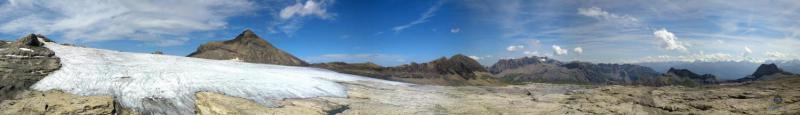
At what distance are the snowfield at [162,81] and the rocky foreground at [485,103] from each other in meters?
1.36

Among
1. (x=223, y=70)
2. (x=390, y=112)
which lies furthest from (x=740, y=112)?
(x=223, y=70)

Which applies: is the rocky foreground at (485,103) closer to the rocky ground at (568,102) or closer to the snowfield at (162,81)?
the rocky ground at (568,102)

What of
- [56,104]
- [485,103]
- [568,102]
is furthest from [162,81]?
[568,102]

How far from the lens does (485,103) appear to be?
135ft

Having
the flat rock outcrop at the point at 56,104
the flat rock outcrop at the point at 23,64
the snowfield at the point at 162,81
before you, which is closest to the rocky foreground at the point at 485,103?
the flat rock outcrop at the point at 56,104

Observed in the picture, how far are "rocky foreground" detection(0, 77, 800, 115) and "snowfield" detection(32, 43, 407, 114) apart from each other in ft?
4.46

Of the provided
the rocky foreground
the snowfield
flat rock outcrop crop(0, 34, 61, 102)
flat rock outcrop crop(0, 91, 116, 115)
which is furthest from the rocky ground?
flat rock outcrop crop(0, 34, 61, 102)

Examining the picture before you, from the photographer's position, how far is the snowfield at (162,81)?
3381 cm

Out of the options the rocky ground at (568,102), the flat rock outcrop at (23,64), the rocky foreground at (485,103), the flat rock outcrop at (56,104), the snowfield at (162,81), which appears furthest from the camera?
the rocky ground at (568,102)

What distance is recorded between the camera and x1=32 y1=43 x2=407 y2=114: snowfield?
1331 inches

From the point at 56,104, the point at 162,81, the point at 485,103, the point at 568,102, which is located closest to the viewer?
the point at 56,104

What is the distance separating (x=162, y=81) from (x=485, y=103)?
2362cm

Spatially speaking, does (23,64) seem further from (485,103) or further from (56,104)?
(485,103)

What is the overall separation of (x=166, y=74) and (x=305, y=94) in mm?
10412
